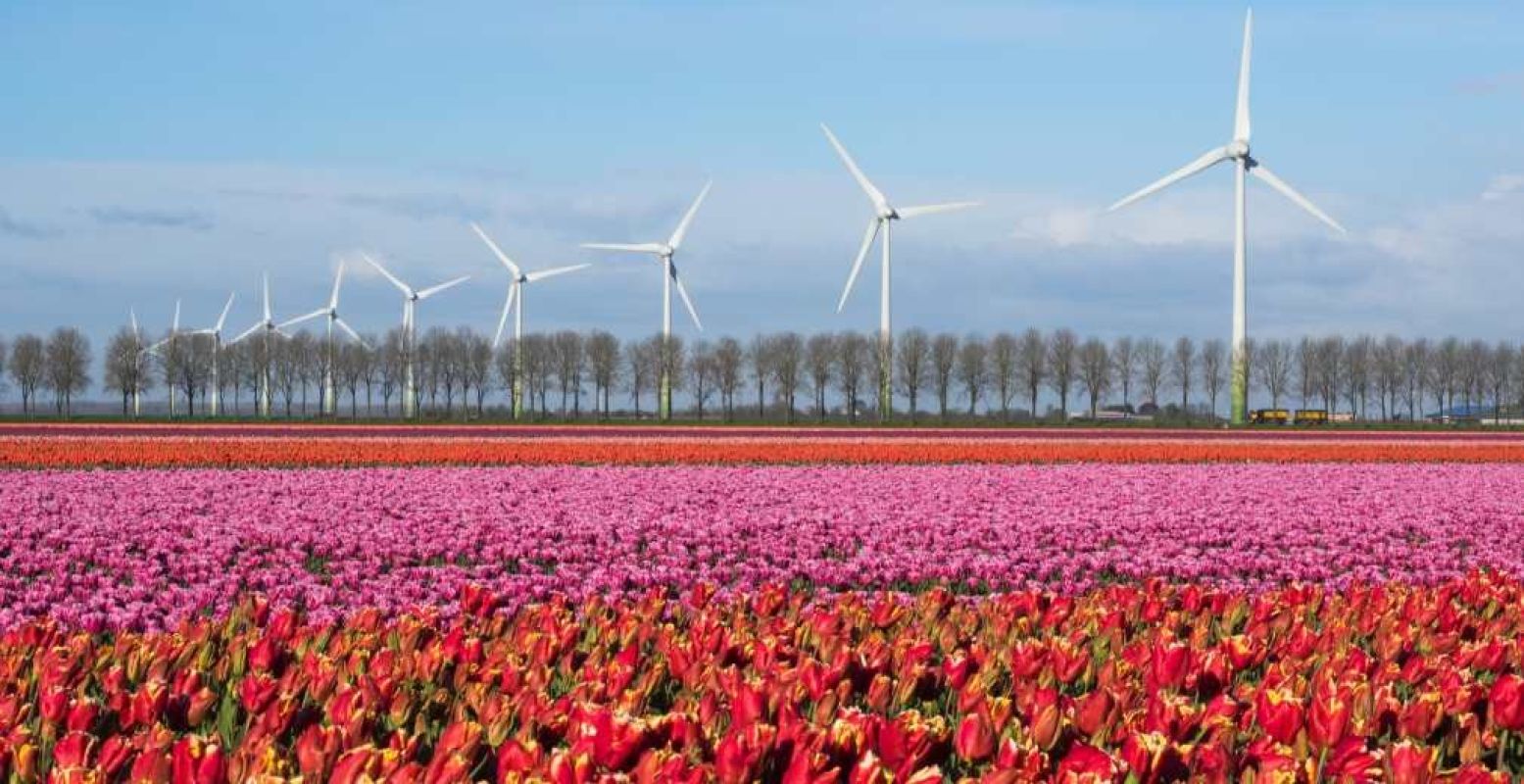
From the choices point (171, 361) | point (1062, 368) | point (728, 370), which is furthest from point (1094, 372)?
point (171, 361)

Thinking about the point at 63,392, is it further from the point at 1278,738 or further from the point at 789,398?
the point at 1278,738

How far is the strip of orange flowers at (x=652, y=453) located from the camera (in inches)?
1052

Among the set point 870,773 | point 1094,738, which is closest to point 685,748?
point 870,773

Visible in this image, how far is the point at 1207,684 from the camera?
20.1 feet

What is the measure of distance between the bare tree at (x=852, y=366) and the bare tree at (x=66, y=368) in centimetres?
5060

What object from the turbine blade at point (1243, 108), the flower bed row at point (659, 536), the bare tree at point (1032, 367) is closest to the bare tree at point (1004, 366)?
the bare tree at point (1032, 367)

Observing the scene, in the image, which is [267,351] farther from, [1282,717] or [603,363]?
[1282,717]

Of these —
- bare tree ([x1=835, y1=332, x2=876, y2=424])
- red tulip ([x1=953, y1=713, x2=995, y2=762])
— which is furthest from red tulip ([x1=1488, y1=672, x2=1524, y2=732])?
bare tree ([x1=835, y1=332, x2=876, y2=424])

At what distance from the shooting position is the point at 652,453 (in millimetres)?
29656

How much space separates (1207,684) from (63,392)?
105 metres

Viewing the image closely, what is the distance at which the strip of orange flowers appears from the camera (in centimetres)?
2672

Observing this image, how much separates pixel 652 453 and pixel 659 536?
1549 cm

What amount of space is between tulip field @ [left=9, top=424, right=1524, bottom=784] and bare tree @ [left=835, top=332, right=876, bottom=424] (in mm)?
82925

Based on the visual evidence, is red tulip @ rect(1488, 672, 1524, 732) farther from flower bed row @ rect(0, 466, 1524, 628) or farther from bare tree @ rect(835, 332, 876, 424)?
bare tree @ rect(835, 332, 876, 424)
